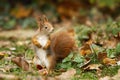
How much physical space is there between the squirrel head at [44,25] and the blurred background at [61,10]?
4.84 meters

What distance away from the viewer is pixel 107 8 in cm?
1029

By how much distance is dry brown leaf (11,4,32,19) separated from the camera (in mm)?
9941

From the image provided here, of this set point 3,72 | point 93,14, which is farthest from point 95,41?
point 93,14

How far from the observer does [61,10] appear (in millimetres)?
10266

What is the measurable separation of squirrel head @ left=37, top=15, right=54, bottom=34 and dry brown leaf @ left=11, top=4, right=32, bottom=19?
5139 millimetres

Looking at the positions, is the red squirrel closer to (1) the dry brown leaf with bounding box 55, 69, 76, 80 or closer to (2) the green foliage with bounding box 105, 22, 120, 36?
(1) the dry brown leaf with bounding box 55, 69, 76, 80

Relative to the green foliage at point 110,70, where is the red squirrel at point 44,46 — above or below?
above

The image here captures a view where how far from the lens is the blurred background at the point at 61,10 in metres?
9.88

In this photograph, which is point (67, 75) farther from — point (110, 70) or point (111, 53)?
point (111, 53)

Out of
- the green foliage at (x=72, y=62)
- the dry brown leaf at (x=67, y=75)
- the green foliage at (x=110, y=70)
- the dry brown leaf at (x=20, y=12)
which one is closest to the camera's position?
the dry brown leaf at (x=67, y=75)

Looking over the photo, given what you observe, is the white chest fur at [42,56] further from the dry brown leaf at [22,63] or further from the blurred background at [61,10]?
the blurred background at [61,10]

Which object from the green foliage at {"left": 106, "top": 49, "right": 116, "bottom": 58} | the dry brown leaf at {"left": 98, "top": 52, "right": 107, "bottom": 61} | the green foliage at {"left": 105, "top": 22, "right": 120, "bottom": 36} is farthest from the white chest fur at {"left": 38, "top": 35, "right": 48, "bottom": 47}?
the green foliage at {"left": 105, "top": 22, "right": 120, "bottom": 36}

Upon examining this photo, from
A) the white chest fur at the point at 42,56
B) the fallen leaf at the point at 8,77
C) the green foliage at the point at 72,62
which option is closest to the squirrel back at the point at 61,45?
the green foliage at the point at 72,62

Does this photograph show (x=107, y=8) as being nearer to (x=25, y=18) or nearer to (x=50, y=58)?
(x=25, y=18)
